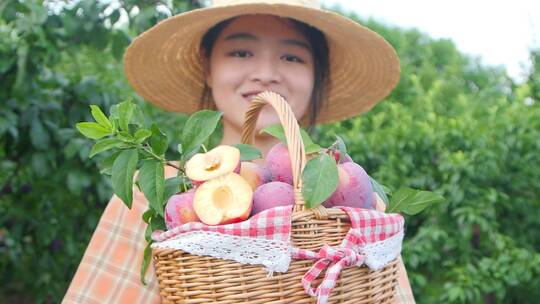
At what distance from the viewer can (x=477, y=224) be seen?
2.44 metres

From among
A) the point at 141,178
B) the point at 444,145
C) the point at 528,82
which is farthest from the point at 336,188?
the point at 528,82

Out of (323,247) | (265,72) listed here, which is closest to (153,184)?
(323,247)

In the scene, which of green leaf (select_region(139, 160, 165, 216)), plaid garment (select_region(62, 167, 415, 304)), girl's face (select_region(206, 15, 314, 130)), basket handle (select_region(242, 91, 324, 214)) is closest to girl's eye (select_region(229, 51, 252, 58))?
girl's face (select_region(206, 15, 314, 130))

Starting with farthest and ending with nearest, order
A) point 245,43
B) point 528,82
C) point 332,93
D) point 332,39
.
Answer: point 528,82 < point 332,93 < point 332,39 < point 245,43

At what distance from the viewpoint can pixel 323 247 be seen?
985mm

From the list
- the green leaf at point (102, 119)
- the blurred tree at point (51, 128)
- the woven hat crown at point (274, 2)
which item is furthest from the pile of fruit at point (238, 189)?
the blurred tree at point (51, 128)

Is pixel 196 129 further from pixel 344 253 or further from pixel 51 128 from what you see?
pixel 51 128

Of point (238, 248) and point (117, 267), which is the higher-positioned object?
point (238, 248)

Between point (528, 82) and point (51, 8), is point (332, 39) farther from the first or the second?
point (528, 82)

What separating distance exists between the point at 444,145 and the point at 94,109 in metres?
1.69

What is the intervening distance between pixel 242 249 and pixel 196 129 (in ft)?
0.72

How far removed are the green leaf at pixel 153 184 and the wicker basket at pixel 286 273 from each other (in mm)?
67

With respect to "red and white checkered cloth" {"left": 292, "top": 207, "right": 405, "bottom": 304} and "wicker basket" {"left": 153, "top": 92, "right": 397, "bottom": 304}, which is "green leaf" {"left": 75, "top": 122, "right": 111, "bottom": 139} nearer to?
"wicker basket" {"left": 153, "top": 92, "right": 397, "bottom": 304}

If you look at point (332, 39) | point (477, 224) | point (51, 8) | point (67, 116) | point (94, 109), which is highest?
point (94, 109)
